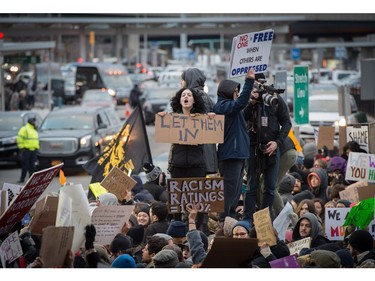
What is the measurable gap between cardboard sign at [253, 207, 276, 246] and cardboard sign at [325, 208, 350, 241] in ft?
4.25

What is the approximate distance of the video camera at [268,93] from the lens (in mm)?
13219

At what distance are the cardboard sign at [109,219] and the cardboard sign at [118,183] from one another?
2.97 meters

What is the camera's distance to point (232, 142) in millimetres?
13375

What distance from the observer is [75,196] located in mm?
10094

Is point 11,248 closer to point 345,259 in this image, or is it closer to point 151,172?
point 345,259

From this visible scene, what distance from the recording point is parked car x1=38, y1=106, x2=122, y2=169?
28969mm

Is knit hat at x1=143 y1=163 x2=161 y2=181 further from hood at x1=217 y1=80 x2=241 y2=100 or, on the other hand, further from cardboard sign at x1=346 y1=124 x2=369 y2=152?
cardboard sign at x1=346 y1=124 x2=369 y2=152

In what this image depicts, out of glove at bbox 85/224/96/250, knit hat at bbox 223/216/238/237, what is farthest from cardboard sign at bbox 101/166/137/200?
glove at bbox 85/224/96/250

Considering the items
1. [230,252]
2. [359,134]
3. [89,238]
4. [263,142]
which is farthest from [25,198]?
[359,134]

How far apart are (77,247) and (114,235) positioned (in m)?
1.58

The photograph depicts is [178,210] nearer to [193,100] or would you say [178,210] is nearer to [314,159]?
[193,100]

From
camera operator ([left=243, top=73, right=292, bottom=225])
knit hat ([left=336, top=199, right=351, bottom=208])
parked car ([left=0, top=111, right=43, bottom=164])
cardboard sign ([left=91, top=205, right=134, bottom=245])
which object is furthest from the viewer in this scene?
parked car ([left=0, top=111, right=43, bottom=164])

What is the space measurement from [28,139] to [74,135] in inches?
60.4
